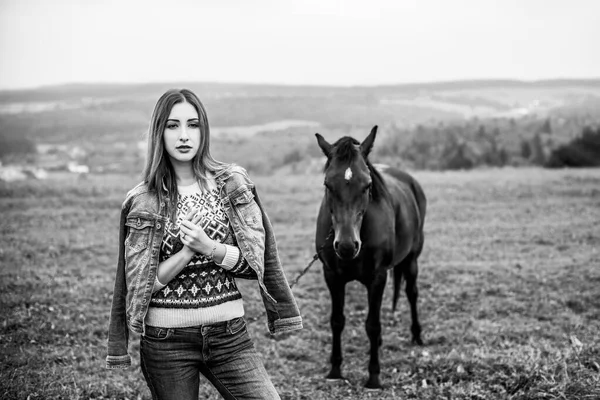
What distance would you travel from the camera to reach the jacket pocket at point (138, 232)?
2.81 metres

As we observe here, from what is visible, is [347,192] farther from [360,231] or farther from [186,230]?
[186,230]

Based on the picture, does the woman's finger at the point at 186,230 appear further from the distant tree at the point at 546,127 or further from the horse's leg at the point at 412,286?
the distant tree at the point at 546,127

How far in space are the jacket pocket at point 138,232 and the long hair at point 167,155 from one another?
127 mm

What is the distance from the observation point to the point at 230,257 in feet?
9.05

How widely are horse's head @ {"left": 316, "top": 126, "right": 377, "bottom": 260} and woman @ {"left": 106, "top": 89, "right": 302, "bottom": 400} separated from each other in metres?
2.15

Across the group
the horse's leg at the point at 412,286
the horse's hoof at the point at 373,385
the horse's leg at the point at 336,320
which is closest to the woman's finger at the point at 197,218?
the horse's leg at the point at 336,320

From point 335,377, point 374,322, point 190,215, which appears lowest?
point 335,377

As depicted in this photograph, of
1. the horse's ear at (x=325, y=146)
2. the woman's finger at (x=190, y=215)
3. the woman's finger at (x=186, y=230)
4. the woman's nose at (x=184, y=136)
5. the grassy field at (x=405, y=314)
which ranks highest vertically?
the woman's nose at (x=184, y=136)

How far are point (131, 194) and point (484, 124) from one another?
41.3 meters

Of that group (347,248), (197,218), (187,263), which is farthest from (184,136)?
(347,248)

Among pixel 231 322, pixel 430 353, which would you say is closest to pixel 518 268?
pixel 430 353

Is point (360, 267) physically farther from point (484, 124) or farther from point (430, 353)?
point (484, 124)

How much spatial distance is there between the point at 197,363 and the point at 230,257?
56 centimetres

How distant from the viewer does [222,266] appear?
278 cm
